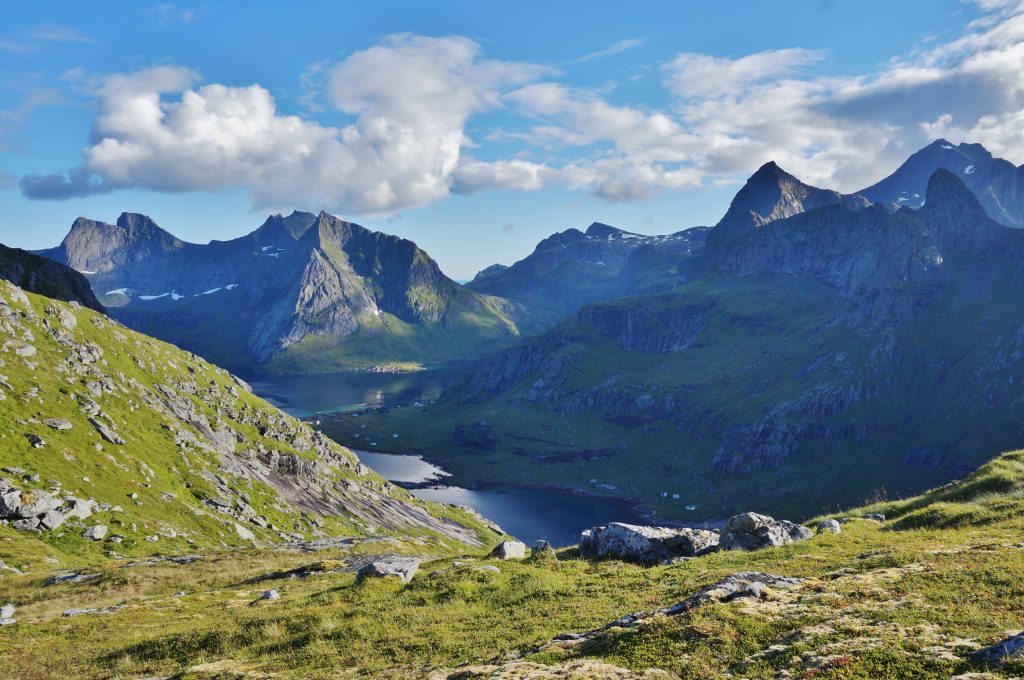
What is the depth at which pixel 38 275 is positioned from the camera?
182 meters

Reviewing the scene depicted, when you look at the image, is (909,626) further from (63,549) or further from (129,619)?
(63,549)

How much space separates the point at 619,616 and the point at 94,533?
8764 cm

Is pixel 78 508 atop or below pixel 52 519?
atop

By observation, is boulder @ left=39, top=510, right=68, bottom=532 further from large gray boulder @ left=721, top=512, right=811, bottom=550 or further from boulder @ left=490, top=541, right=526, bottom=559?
large gray boulder @ left=721, top=512, right=811, bottom=550

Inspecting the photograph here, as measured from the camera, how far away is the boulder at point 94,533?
83438 millimetres

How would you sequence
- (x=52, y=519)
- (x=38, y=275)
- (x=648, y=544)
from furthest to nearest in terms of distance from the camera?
(x=38, y=275)
(x=52, y=519)
(x=648, y=544)

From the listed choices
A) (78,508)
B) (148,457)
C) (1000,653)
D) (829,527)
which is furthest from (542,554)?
(148,457)

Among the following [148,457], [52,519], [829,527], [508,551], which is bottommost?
[508,551]

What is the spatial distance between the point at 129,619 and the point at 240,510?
90656mm

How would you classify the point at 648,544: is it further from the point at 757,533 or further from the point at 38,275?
the point at 38,275

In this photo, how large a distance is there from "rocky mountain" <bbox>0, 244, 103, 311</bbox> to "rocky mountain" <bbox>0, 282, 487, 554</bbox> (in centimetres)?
2959

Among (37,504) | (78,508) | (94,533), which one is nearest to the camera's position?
(37,504)

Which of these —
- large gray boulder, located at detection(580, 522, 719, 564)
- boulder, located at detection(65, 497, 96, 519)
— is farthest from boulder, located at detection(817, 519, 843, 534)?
boulder, located at detection(65, 497, 96, 519)

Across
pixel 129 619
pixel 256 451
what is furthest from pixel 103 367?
pixel 129 619
